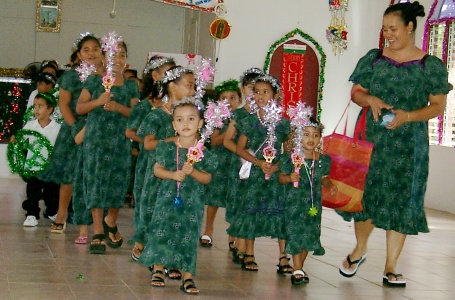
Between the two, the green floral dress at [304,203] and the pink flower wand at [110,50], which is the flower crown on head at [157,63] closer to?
the pink flower wand at [110,50]

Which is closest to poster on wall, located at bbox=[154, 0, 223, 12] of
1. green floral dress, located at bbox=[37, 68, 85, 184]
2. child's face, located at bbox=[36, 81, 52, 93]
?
child's face, located at bbox=[36, 81, 52, 93]

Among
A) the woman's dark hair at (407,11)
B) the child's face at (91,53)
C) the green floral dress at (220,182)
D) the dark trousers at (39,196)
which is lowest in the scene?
the dark trousers at (39,196)

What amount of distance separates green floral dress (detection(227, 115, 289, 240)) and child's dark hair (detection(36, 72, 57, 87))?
3105mm

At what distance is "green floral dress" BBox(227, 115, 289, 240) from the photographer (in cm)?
692

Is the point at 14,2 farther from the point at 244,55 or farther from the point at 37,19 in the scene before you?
the point at 244,55

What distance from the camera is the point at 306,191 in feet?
21.6

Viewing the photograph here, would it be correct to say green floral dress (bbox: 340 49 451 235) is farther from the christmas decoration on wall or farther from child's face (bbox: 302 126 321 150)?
the christmas decoration on wall

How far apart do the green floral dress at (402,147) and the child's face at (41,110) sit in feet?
12.1

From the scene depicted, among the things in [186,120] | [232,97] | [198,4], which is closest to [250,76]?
[232,97]

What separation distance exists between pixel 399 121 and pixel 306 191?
82 centimetres

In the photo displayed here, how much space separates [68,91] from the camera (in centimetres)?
796

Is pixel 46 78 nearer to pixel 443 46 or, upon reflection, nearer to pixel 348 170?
pixel 348 170

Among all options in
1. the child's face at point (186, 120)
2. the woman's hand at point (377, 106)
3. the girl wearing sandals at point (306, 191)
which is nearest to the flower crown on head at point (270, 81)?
the girl wearing sandals at point (306, 191)

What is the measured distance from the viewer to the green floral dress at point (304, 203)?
6504 millimetres
